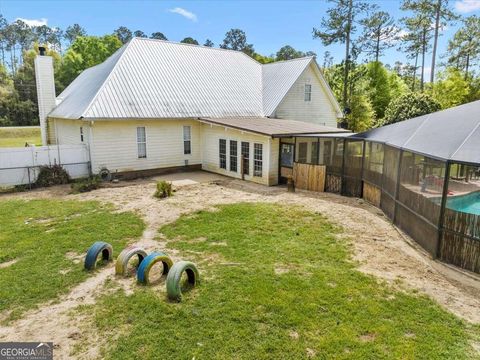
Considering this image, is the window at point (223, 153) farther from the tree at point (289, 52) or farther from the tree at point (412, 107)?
the tree at point (289, 52)

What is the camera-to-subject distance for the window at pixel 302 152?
1491 cm

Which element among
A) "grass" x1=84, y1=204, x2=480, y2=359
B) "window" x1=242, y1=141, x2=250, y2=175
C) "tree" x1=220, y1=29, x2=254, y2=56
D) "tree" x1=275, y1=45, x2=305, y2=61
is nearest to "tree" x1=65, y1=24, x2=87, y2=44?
"tree" x1=220, y1=29, x2=254, y2=56

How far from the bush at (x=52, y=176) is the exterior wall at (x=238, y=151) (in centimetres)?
703

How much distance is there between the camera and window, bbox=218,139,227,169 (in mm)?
17203

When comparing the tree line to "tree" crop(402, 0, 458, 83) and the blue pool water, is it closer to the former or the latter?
"tree" crop(402, 0, 458, 83)

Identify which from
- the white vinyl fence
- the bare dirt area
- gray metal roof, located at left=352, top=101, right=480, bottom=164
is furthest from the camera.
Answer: the white vinyl fence

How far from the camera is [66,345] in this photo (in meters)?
4.67

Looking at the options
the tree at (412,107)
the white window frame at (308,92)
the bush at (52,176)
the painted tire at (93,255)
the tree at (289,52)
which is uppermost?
the tree at (289,52)

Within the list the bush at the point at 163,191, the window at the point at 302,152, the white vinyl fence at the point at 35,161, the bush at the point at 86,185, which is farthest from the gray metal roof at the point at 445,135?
the white vinyl fence at the point at 35,161

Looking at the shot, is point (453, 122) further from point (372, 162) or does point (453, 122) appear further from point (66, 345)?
point (66, 345)

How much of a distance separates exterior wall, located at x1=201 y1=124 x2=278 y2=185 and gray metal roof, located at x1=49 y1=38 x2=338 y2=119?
60.3 inches

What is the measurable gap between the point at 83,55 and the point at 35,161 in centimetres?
3920

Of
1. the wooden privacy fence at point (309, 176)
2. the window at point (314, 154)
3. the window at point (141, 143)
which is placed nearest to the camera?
the wooden privacy fence at point (309, 176)

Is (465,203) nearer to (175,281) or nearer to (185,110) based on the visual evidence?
(175,281)
